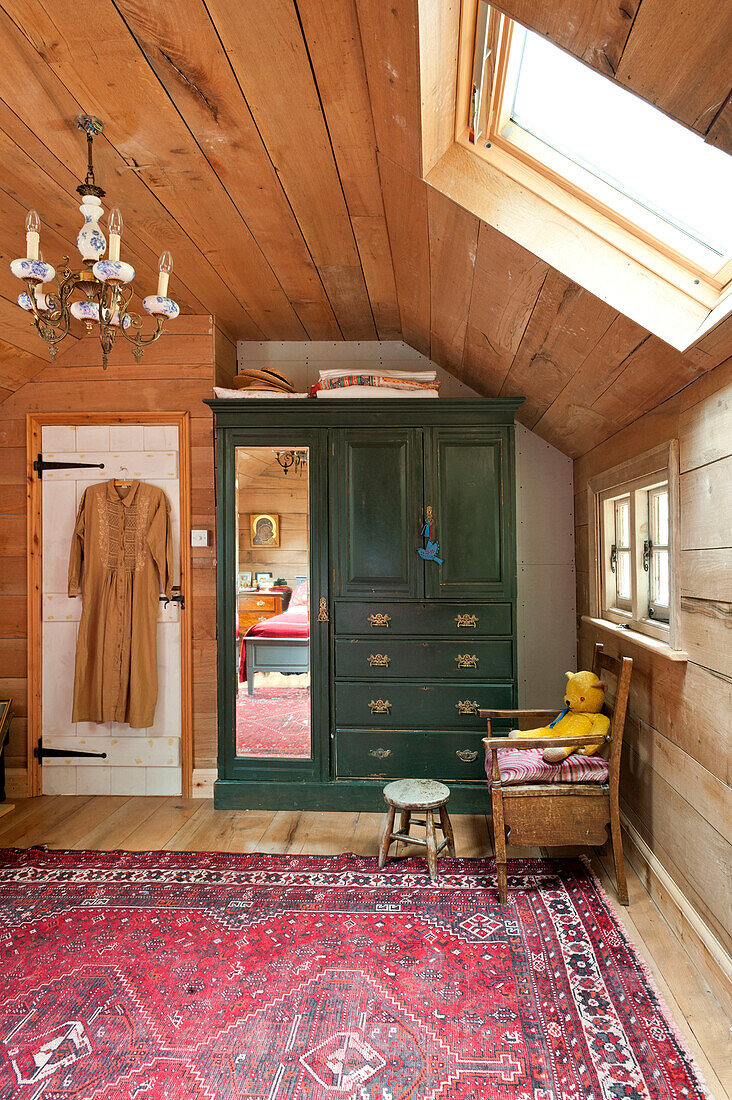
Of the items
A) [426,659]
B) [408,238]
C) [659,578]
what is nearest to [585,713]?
[659,578]

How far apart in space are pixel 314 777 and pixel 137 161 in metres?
2.71

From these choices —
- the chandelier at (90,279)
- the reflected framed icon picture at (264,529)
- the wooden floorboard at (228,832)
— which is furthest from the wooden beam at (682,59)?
the reflected framed icon picture at (264,529)

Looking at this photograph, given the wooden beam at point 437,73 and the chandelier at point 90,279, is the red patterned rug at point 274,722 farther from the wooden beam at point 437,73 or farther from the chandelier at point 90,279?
the wooden beam at point 437,73

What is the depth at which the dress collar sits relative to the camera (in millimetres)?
3566

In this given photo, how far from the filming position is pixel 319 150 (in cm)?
201

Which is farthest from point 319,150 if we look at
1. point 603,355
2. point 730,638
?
point 730,638

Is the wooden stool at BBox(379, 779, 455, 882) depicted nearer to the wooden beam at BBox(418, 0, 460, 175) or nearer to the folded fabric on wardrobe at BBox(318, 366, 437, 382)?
the folded fabric on wardrobe at BBox(318, 366, 437, 382)

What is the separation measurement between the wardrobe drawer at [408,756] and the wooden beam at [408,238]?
2.04 meters

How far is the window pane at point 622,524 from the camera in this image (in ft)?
10.3

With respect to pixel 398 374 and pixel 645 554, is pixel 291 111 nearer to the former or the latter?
pixel 398 374

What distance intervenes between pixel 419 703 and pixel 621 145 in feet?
7.95

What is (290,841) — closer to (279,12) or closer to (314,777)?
(314,777)

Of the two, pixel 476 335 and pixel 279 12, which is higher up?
pixel 279 12

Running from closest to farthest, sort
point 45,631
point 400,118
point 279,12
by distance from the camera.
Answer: point 279,12, point 400,118, point 45,631
